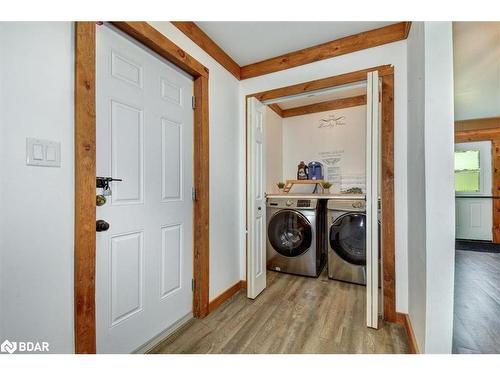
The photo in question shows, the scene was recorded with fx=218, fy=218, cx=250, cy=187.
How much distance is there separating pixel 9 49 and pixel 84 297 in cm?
105

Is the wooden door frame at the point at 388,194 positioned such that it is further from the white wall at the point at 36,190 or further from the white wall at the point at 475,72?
the white wall at the point at 36,190

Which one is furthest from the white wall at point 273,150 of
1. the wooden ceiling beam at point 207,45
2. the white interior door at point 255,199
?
the wooden ceiling beam at point 207,45

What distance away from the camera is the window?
112cm

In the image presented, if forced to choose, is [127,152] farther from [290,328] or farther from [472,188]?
[472,188]

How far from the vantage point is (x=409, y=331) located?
1.48 meters

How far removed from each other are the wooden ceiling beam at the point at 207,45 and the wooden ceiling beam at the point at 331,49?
16 centimetres

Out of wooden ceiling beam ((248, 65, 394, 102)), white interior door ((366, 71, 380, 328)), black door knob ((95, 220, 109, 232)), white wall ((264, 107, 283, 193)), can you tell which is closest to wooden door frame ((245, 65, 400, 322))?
wooden ceiling beam ((248, 65, 394, 102))

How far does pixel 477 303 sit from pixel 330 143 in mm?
2388

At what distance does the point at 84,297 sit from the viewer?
1.00m

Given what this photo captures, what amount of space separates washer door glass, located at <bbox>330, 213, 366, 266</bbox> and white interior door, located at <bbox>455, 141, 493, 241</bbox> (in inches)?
42.9

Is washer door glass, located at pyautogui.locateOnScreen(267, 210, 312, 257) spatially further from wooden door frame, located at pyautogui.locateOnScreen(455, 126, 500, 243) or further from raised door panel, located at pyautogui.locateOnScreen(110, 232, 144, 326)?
raised door panel, located at pyautogui.locateOnScreen(110, 232, 144, 326)

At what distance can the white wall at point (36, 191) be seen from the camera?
0.80 meters
